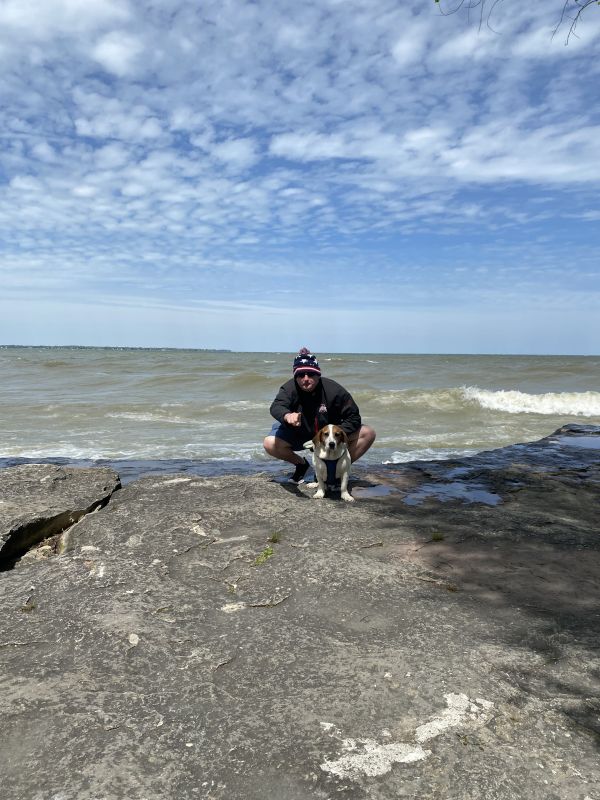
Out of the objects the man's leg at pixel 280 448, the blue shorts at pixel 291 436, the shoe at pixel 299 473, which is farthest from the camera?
the shoe at pixel 299 473

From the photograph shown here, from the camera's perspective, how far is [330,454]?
5156 millimetres

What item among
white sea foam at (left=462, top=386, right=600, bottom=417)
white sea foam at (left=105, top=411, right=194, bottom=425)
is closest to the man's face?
white sea foam at (left=105, top=411, right=194, bottom=425)

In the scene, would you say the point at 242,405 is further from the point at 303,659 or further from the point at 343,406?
the point at 303,659

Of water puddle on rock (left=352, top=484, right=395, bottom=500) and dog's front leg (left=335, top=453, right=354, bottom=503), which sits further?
water puddle on rock (left=352, top=484, right=395, bottom=500)

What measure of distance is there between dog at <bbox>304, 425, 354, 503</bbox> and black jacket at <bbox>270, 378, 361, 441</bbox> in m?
0.18

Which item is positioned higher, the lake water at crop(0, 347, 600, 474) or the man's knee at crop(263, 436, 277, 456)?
the man's knee at crop(263, 436, 277, 456)

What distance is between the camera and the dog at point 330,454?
5078 mm

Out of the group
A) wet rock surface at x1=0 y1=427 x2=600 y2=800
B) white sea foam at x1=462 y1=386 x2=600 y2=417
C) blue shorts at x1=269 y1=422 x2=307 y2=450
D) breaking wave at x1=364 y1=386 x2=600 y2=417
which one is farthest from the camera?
breaking wave at x1=364 y1=386 x2=600 y2=417

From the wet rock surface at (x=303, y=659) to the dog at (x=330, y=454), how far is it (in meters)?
0.68

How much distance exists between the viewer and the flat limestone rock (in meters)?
4.20

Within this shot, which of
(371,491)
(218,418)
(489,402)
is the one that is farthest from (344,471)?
(489,402)

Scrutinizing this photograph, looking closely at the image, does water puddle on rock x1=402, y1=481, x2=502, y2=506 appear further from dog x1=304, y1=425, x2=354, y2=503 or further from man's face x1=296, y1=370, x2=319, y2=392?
man's face x1=296, y1=370, x2=319, y2=392

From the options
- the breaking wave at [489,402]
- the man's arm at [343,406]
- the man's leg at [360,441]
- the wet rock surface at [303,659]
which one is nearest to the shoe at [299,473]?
the man's leg at [360,441]

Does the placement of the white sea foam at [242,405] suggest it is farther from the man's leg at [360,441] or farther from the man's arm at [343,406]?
the man's arm at [343,406]
